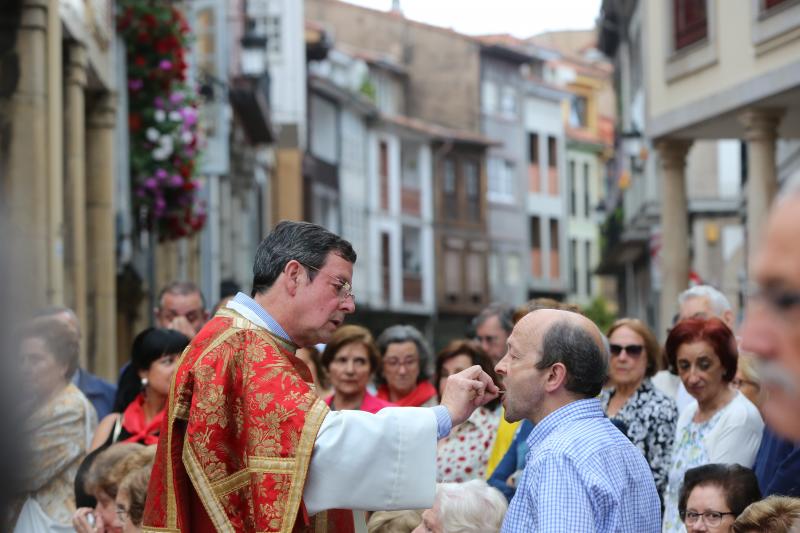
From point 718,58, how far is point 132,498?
13.8 m

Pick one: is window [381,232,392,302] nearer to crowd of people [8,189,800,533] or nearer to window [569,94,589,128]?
window [569,94,589,128]

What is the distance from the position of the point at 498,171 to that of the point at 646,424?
50.5m

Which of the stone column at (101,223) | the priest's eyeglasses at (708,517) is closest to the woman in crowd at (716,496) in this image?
the priest's eyeglasses at (708,517)

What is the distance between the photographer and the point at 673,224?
67.4 feet

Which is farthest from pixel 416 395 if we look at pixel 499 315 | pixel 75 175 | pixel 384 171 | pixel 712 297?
pixel 384 171

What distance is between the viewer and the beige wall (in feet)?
56.3

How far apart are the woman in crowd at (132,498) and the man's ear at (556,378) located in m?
2.15

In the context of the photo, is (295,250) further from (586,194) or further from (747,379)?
(586,194)

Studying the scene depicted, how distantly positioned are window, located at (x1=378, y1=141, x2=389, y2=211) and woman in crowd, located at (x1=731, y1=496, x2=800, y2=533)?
4600 cm

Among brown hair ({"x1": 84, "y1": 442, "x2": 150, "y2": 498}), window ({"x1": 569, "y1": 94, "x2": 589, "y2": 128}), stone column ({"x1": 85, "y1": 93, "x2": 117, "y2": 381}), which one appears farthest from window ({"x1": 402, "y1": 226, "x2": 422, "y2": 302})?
brown hair ({"x1": 84, "y1": 442, "x2": 150, "y2": 498})

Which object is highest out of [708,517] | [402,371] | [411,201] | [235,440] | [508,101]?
[508,101]

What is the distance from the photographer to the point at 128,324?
19328 mm

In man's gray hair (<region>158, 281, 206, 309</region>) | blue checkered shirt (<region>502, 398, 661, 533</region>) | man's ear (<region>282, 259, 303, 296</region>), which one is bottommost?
blue checkered shirt (<region>502, 398, 661, 533</region>)

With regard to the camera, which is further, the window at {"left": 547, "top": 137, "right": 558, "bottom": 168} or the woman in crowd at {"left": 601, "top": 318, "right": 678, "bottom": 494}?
the window at {"left": 547, "top": 137, "right": 558, "bottom": 168}
